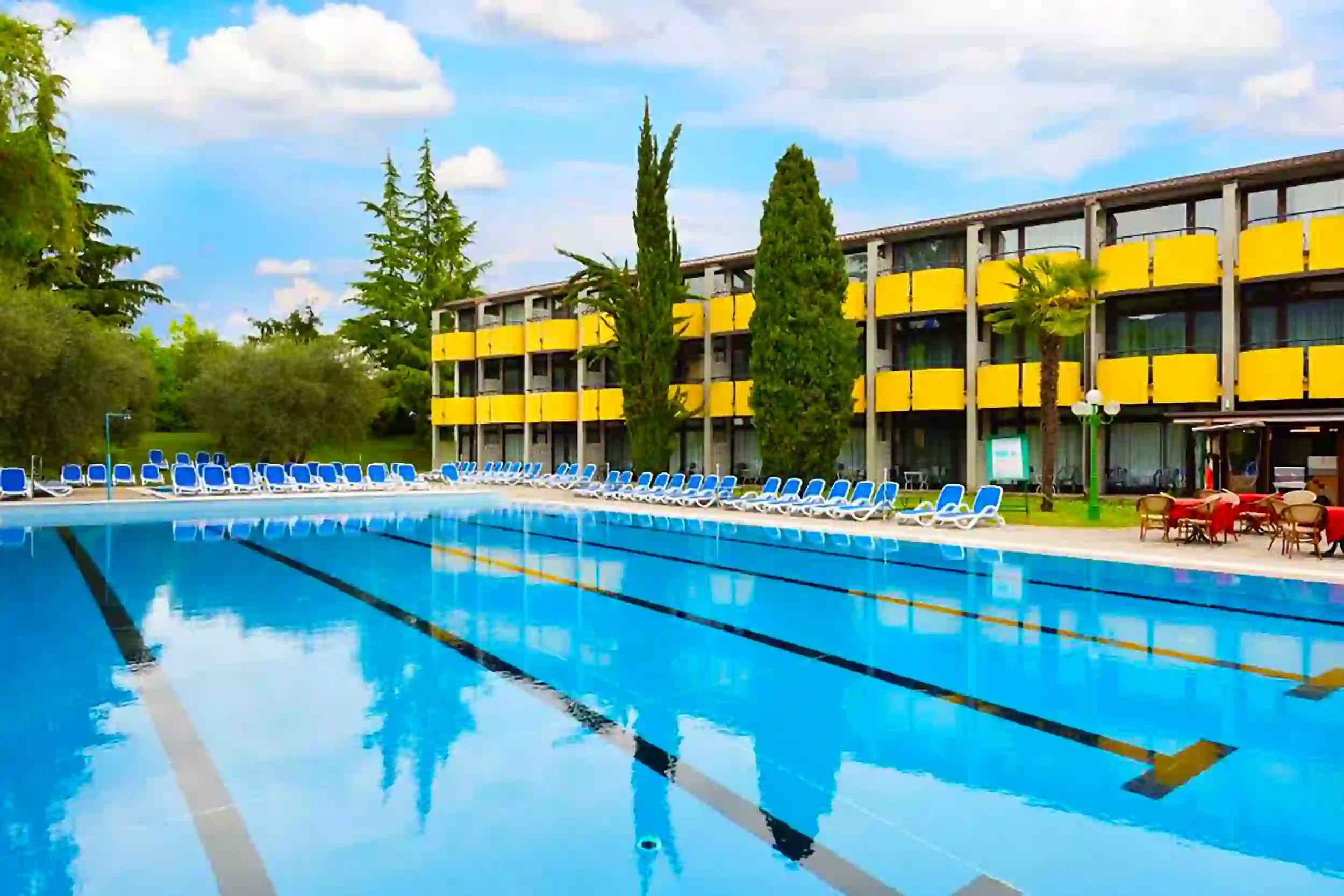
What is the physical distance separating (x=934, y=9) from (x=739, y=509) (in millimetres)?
13074

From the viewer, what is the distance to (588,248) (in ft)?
102

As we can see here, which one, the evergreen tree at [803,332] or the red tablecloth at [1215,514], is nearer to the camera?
the red tablecloth at [1215,514]

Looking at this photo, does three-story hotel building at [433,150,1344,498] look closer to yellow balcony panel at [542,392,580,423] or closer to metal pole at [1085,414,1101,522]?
yellow balcony panel at [542,392,580,423]

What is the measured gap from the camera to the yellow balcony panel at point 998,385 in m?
26.1

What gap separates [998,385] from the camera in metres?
26.4

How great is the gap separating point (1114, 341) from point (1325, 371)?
5.32 m

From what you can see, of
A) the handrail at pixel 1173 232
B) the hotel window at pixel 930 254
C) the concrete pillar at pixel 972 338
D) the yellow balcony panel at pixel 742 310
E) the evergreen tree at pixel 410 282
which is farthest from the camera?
the evergreen tree at pixel 410 282

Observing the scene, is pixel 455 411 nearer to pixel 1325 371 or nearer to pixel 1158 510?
pixel 1158 510

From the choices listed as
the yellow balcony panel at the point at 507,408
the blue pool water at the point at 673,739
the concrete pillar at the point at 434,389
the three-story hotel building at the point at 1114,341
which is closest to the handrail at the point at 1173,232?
the three-story hotel building at the point at 1114,341

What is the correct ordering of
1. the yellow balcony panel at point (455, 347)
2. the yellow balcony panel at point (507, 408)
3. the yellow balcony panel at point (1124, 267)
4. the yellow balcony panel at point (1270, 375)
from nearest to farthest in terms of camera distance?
the yellow balcony panel at point (1270, 375), the yellow balcony panel at point (1124, 267), the yellow balcony panel at point (507, 408), the yellow balcony panel at point (455, 347)

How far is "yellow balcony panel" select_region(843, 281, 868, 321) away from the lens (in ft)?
96.1

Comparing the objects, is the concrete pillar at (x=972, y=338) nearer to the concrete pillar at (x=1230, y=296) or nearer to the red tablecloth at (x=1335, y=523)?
the concrete pillar at (x=1230, y=296)

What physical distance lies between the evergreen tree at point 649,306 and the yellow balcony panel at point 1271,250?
49.8 ft

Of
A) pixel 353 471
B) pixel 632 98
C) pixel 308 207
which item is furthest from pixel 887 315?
pixel 308 207
